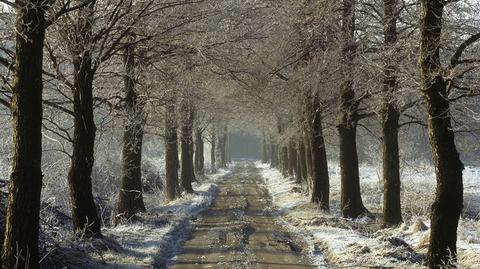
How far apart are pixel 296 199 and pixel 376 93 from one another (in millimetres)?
11478

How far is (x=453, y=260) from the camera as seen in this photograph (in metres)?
8.48

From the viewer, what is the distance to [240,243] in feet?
44.7

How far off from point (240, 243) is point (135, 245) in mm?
2804

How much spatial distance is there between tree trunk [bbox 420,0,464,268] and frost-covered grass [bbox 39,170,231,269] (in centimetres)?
534

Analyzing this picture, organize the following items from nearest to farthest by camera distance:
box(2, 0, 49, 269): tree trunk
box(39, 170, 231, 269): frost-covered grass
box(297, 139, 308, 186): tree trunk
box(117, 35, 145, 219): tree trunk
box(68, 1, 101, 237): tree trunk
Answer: box(2, 0, 49, 269): tree trunk
box(39, 170, 231, 269): frost-covered grass
box(68, 1, 101, 237): tree trunk
box(117, 35, 145, 219): tree trunk
box(297, 139, 308, 186): tree trunk

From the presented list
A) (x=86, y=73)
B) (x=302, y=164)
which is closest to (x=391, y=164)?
(x=86, y=73)

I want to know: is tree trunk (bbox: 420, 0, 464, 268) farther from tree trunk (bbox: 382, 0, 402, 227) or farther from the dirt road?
tree trunk (bbox: 382, 0, 402, 227)

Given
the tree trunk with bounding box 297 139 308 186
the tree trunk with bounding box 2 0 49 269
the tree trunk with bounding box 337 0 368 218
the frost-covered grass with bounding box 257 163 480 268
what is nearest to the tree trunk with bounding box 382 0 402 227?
the frost-covered grass with bounding box 257 163 480 268

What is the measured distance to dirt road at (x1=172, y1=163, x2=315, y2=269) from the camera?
11.1 metres

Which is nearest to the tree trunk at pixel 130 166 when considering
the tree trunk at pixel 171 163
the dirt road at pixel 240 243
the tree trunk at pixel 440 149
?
the dirt road at pixel 240 243

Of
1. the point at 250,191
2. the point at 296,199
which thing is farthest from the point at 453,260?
the point at 250,191

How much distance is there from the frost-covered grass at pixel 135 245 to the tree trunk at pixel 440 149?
210 inches

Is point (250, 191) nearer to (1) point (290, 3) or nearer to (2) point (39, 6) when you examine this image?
(1) point (290, 3)

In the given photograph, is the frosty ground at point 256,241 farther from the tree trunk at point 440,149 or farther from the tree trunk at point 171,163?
the tree trunk at point 171,163
